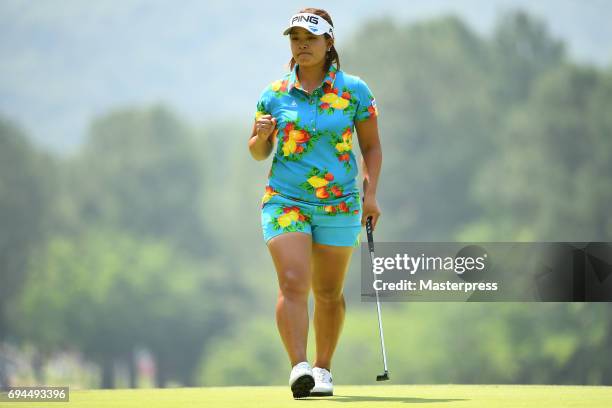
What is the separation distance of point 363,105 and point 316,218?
2.30 feet

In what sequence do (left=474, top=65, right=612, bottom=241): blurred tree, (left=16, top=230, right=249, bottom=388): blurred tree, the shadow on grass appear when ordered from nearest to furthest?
1. the shadow on grass
2. (left=474, top=65, right=612, bottom=241): blurred tree
3. (left=16, top=230, right=249, bottom=388): blurred tree

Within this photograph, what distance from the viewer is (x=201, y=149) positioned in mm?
90812

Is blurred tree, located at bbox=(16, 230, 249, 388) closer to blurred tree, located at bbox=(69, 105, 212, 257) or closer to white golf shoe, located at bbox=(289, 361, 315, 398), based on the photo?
blurred tree, located at bbox=(69, 105, 212, 257)

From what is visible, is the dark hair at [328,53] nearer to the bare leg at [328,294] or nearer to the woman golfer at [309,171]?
the woman golfer at [309,171]

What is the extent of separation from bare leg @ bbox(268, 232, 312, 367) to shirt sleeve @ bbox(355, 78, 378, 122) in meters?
0.77

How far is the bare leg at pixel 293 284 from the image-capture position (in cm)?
709

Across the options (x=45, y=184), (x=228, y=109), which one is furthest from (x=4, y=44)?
(x=45, y=184)

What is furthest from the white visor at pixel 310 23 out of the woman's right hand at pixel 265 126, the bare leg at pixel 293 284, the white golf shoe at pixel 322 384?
the white golf shoe at pixel 322 384

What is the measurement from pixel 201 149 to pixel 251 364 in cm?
3266

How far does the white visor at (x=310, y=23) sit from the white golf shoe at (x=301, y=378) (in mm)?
1848

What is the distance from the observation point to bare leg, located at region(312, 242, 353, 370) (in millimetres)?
7359

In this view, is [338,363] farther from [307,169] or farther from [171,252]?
[307,169]

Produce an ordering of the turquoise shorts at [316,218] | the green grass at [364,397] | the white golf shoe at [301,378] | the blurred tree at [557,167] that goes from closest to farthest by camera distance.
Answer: the green grass at [364,397] < the white golf shoe at [301,378] < the turquoise shorts at [316,218] < the blurred tree at [557,167]

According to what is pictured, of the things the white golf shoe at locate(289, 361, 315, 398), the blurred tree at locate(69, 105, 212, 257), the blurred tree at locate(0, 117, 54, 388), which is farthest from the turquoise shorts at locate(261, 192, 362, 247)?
the blurred tree at locate(69, 105, 212, 257)
